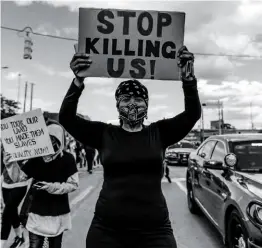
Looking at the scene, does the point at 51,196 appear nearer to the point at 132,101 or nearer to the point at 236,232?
the point at 132,101

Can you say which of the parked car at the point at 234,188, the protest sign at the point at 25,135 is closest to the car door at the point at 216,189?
the parked car at the point at 234,188

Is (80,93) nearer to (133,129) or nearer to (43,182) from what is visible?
(133,129)

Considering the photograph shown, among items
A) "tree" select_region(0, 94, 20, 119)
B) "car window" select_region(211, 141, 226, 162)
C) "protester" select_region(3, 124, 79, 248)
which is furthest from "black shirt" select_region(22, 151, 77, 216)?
"tree" select_region(0, 94, 20, 119)

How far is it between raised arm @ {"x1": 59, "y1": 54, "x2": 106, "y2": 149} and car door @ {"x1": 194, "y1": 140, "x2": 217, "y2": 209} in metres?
3.68

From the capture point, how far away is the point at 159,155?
7.52 feet

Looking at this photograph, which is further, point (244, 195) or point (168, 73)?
point (244, 195)

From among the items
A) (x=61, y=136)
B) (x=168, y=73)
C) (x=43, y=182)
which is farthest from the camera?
(x=61, y=136)

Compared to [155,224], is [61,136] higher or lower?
higher

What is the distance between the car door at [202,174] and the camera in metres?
5.96

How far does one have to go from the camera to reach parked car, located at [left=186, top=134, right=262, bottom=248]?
Answer: 3621mm

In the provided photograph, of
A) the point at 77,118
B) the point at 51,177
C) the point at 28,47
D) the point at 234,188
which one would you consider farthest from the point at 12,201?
the point at 28,47

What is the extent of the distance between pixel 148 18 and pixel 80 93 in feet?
2.86

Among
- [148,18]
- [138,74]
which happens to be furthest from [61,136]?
[148,18]

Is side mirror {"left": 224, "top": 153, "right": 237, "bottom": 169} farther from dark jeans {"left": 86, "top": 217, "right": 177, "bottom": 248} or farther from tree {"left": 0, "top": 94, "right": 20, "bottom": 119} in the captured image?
tree {"left": 0, "top": 94, "right": 20, "bottom": 119}
